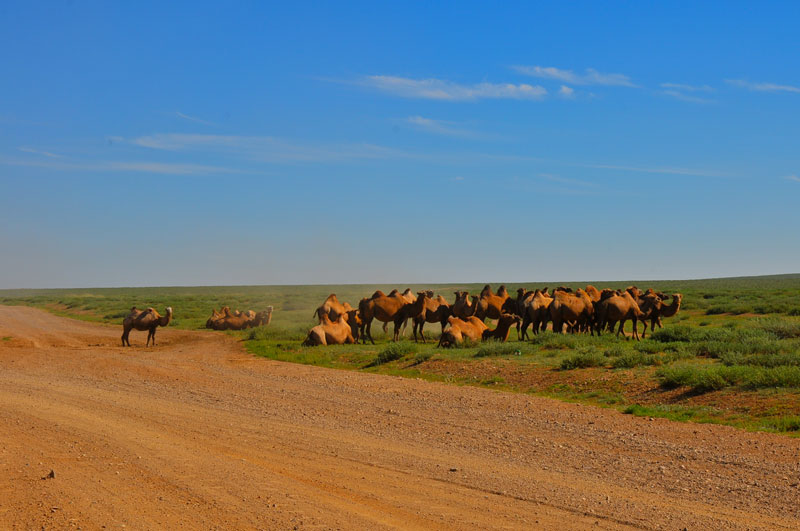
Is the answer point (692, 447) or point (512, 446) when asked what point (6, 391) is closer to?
point (512, 446)

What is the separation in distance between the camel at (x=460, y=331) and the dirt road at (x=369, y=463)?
8.02m

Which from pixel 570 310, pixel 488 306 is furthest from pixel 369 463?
pixel 488 306

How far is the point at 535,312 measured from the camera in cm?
2739

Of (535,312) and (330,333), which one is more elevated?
(535,312)

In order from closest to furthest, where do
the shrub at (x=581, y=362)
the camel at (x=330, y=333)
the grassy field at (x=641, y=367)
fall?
the grassy field at (x=641, y=367), the shrub at (x=581, y=362), the camel at (x=330, y=333)

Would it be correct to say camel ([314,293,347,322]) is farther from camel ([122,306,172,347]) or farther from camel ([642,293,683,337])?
camel ([642,293,683,337])

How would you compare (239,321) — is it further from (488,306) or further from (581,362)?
(581,362)

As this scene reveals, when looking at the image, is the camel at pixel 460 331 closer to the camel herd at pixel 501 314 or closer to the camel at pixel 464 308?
the camel herd at pixel 501 314

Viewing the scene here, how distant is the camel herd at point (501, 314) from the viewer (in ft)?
85.4

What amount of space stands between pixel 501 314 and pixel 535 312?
3.97 ft

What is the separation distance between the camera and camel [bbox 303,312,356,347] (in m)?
27.9

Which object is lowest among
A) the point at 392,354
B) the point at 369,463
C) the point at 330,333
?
the point at 369,463

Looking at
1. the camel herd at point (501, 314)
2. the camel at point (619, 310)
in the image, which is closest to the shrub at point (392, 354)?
the camel herd at point (501, 314)

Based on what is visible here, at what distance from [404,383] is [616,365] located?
5.16 m
